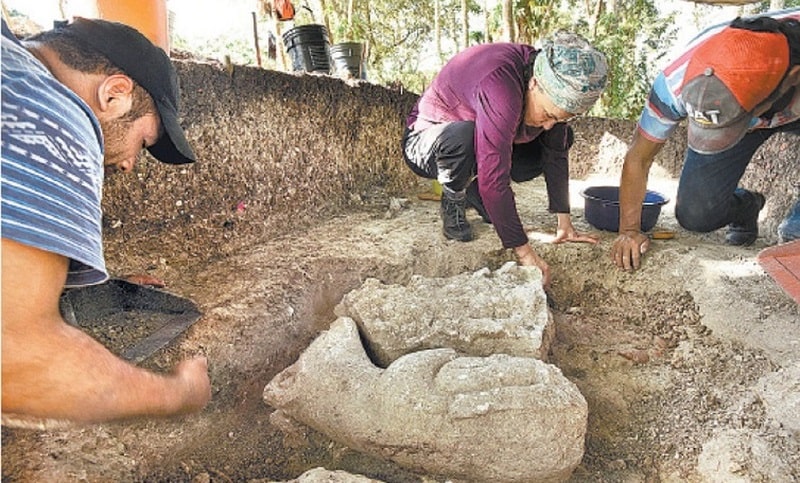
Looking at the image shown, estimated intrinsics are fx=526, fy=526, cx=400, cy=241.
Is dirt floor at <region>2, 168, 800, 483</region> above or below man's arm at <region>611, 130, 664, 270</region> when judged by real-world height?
below

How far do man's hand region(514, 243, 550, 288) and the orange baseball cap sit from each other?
0.75 metres

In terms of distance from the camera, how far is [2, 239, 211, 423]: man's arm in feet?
2.35

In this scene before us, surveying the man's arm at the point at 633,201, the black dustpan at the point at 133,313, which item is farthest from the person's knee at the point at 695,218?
the black dustpan at the point at 133,313

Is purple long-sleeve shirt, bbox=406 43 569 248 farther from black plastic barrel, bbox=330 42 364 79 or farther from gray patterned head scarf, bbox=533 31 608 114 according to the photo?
black plastic barrel, bbox=330 42 364 79

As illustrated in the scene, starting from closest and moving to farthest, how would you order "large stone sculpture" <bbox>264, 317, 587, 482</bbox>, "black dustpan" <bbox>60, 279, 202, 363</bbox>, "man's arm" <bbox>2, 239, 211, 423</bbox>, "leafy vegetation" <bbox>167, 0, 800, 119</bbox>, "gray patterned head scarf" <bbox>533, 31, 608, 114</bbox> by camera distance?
1. "man's arm" <bbox>2, 239, 211, 423</bbox>
2. "large stone sculpture" <bbox>264, 317, 587, 482</bbox>
3. "black dustpan" <bbox>60, 279, 202, 363</bbox>
4. "gray patterned head scarf" <bbox>533, 31, 608, 114</bbox>
5. "leafy vegetation" <bbox>167, 0, 800, 119</bbox>

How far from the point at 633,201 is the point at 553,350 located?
770mm

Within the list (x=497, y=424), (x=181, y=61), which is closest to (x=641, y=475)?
(x=497, y=424)

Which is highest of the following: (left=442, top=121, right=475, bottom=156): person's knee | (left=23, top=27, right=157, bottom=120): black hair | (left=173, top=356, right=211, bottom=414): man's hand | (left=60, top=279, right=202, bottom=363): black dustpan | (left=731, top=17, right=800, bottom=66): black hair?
(left=23, top=27, right=157, bottom=120): black hair

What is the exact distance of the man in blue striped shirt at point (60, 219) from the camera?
72 cm

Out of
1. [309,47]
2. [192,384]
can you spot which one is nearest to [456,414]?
[192,384]

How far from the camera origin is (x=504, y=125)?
1979mm

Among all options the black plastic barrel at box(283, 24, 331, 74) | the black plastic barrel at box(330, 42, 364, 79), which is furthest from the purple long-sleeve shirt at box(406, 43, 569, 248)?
the black plastic barrel at box(330, 42, 364, 79)

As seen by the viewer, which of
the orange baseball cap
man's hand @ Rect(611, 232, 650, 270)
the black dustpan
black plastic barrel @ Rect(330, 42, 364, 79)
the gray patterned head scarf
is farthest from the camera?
black plastic barrel @ Rect(330, 42, 364, 79)

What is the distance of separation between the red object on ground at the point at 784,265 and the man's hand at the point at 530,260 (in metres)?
0.73
